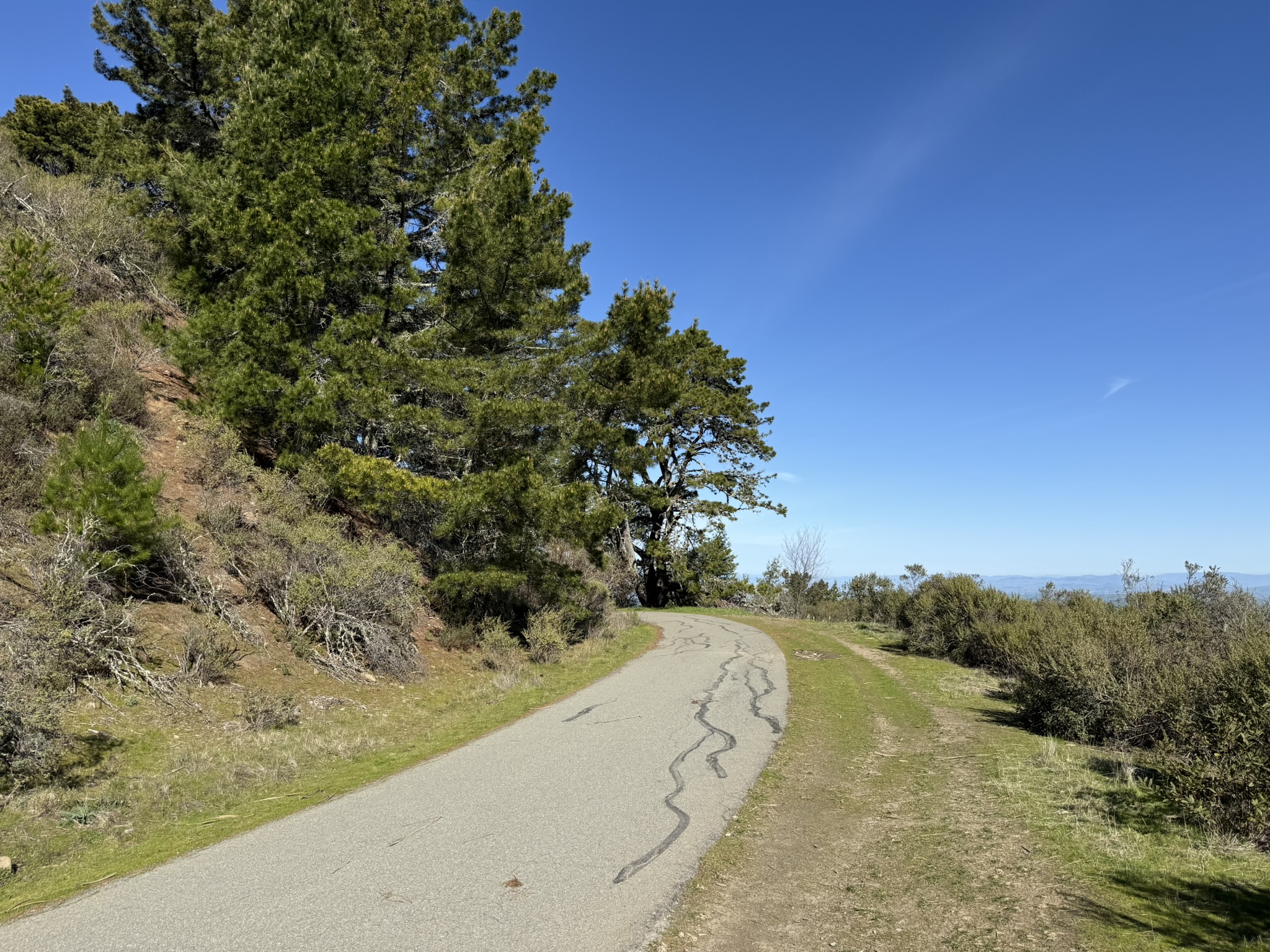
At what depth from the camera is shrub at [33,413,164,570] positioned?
8.52 m

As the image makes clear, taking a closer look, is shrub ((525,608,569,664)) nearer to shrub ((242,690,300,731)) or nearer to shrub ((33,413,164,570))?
shrub ((242,690,300,731))

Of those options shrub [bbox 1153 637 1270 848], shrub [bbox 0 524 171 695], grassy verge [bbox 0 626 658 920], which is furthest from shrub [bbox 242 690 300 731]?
shrub [bbox 1153 637 1270 848]

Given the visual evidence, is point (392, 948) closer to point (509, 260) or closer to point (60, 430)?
point (60, 430)

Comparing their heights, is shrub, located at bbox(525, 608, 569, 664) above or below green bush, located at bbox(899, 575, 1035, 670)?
below

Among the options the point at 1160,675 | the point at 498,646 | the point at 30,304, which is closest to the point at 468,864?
the point at 1160,675

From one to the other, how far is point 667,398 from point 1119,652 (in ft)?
57.6

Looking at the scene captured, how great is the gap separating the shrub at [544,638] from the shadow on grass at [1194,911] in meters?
11.8

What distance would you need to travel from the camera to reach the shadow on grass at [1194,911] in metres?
3.88

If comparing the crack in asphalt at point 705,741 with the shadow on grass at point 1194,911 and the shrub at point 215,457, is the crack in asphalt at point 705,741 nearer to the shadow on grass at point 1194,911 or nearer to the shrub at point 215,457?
the shadow on grass at point 1194,911

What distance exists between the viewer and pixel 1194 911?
13.8 ft

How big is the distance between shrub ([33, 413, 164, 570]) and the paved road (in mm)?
5384

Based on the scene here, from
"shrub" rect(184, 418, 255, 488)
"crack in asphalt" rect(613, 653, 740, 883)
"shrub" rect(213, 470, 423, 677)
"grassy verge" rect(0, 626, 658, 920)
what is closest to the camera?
"crack in asphalt" rect(613, 653, 740, 883)

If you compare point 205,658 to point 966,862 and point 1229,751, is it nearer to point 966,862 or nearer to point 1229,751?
point 966,862

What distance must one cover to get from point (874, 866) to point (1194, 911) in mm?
2011
